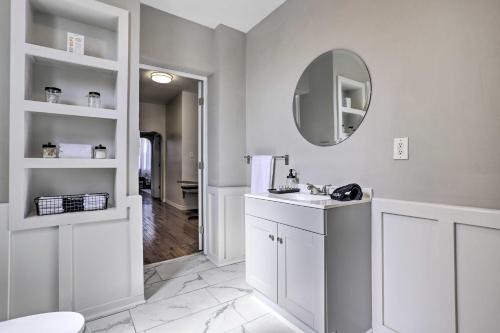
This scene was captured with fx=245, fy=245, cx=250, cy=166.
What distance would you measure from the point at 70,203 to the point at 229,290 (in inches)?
55.5

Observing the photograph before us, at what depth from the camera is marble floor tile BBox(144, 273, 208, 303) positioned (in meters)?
2.04

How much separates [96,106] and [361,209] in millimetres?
2020

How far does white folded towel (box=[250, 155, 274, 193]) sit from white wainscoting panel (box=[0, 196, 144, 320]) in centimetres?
111

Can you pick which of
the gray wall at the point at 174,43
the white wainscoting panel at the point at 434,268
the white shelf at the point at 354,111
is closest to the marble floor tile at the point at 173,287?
the white wainscoting panel at the point at 434,268

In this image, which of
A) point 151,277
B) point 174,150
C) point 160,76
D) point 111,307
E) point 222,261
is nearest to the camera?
point 111,307

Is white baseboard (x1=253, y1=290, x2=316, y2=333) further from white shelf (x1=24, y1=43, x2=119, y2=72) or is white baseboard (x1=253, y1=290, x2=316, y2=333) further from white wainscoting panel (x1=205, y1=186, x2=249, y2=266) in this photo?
white shelf (x1=24, y1=43, x2=119, y2=72)

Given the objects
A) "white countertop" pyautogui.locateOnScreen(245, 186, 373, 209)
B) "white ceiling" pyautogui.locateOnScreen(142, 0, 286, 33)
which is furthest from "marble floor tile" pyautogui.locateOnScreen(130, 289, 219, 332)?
"white ceiling" pyautogui.locateOnScreen(142, 0, 286, 33)

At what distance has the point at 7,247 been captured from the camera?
150cm

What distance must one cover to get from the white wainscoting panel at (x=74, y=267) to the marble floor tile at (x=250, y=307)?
0.76m

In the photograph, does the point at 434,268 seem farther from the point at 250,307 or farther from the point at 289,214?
the point at 250,307

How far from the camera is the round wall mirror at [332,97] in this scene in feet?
5.50

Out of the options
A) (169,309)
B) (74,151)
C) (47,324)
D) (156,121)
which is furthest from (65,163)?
(156,121)

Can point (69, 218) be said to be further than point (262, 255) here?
No

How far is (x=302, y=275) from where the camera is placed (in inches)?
59.1
